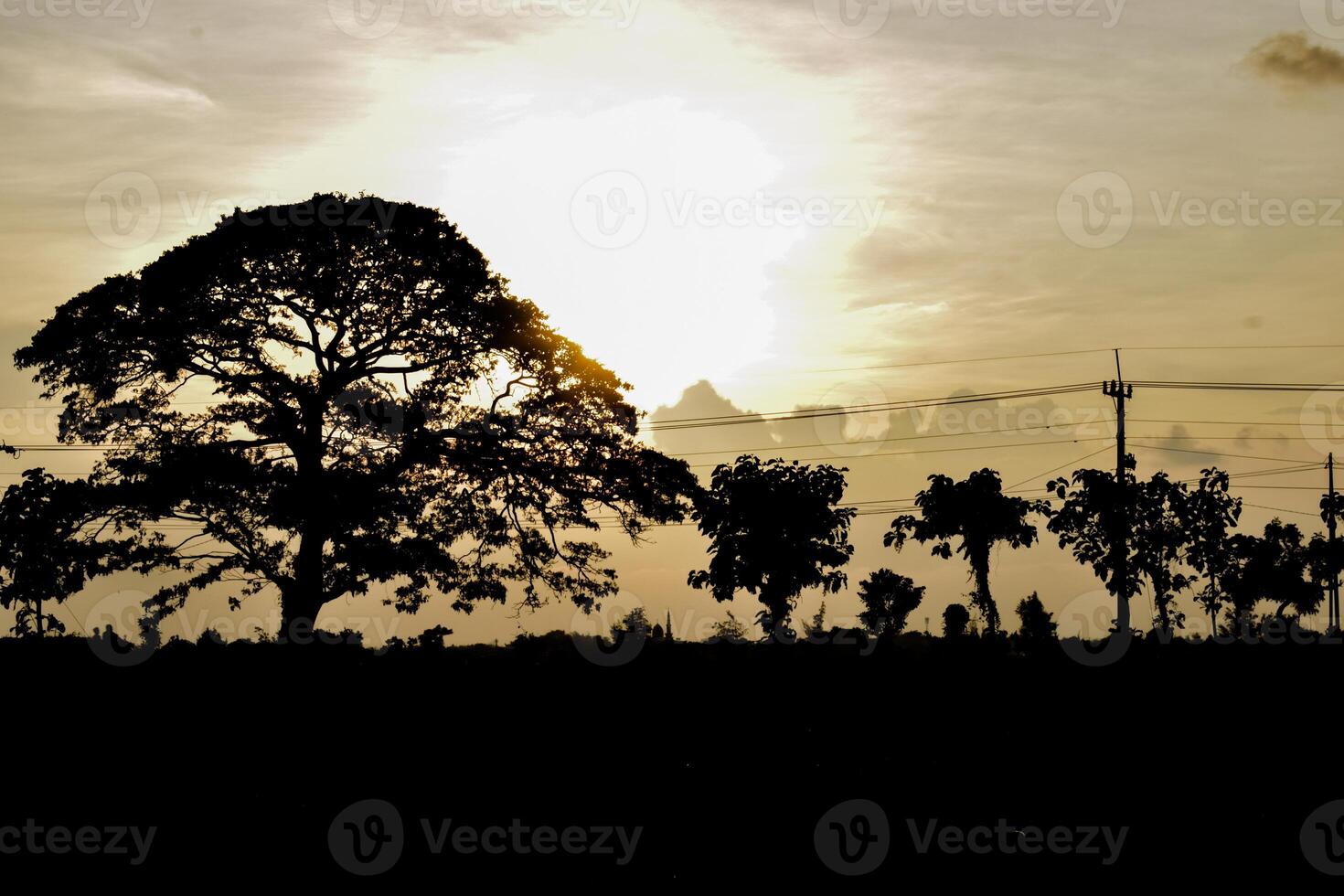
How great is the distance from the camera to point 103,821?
1611cm

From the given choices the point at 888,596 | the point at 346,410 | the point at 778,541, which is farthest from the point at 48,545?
the point at 888,596

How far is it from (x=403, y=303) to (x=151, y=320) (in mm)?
7195

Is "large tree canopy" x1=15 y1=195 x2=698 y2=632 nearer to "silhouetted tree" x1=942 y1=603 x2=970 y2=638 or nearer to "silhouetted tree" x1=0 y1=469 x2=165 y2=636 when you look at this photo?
"silhouetted tree" x1=0 y1=469 x2=165 y2=636

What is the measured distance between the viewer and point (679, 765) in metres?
17.7

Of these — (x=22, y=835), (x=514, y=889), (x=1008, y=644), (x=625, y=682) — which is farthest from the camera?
(x=1008, y=644)

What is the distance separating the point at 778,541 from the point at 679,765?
133 feet

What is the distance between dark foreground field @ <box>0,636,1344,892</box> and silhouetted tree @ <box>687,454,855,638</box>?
34.3 metres

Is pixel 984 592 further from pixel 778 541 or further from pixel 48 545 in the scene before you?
pixel 48 545

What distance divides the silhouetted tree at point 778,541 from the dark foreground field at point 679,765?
34292 millimetres

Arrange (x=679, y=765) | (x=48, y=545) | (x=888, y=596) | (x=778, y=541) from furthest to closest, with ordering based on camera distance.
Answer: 1. (x=888, y=596)
2. (x=778, y=541)
3. (x=48, y=545)
4. (x=679, y=765)

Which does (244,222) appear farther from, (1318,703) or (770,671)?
(1318,703)

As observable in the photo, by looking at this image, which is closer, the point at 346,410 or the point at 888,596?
the point at 346,410

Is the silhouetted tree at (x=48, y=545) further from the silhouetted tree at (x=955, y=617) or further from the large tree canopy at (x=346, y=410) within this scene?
the silhouetted tree at (x=955, y=617)

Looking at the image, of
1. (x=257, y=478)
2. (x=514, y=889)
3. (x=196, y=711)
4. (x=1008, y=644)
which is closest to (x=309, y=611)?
(x=257, y=478)
